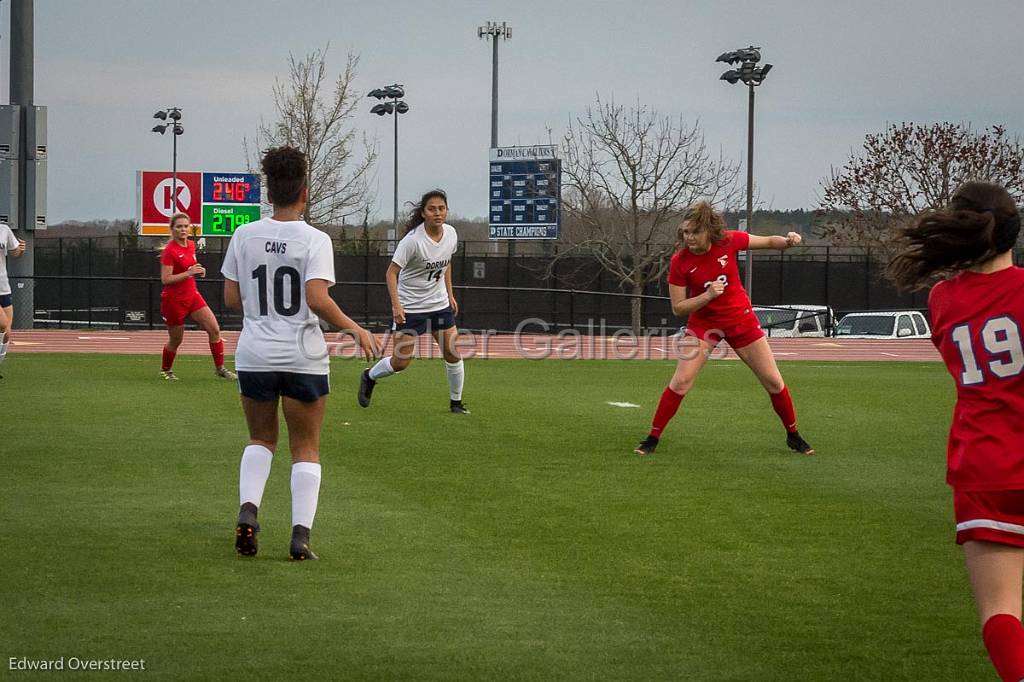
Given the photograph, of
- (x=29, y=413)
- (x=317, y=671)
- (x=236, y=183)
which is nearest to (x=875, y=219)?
(x=236, y=183)

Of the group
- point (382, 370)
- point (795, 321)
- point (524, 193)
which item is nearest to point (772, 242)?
point (382, 370)

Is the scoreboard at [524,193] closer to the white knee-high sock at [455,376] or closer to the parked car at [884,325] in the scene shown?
the parked car at [884,325]

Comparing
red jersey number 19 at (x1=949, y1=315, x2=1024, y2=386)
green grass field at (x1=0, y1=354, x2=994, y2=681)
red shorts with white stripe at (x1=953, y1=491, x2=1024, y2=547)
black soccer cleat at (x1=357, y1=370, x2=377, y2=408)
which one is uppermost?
red jersey number 19 at (x1=949, y1=315, x2=1024, y2=386)

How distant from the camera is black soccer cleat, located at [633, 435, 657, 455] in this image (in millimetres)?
10117

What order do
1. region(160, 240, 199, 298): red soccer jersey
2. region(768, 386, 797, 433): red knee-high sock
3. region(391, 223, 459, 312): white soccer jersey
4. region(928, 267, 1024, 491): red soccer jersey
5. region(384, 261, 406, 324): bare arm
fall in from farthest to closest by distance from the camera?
1. region(160, 240, 199, 298): red soccer jersey
2. region(391, 223, 459, 312): white soccer jersey
3. region(384, 261, 406, 324): bare arm
4. region(768, 386, 797, 433): red knee-high sock
5. region(928, 267, 1024, 491): red soccer jersey

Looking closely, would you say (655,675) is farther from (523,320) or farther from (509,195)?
(509,195)

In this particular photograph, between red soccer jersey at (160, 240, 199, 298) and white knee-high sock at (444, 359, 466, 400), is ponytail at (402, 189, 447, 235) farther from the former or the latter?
red soccer jersey at (160, 240, 199, 298)

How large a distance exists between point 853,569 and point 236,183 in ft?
115

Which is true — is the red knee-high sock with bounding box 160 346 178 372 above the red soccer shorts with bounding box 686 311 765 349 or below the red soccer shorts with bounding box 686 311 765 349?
below

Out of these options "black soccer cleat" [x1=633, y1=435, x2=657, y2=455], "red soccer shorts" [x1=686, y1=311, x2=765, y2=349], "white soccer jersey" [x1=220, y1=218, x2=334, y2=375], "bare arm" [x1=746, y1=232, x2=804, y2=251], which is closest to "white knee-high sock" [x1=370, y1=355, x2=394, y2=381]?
"black soccer cleat" [x1=633, y1=435, x2=657, y2=455]

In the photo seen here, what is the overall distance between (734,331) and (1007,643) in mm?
6249

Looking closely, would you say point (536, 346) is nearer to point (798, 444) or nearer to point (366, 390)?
point (366, 390)

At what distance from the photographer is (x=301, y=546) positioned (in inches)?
247

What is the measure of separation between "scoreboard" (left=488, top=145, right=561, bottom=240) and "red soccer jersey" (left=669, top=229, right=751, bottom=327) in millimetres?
34954
